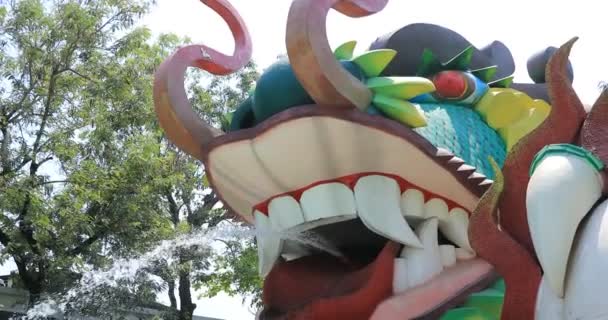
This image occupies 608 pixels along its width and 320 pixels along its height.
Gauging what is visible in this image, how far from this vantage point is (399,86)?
3.90 meters

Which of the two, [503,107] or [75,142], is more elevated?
[75,142]

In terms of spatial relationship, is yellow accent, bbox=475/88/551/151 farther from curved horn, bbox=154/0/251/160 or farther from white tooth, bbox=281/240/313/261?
curved horn, bbox=154/0/251/160

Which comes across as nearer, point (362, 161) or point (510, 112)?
point (362, 161)

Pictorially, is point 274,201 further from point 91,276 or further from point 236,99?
point 236,99

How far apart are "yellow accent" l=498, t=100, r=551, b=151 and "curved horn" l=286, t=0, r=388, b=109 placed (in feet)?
3.26

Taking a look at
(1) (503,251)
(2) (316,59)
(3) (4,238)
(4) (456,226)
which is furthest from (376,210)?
(3) (4,238)

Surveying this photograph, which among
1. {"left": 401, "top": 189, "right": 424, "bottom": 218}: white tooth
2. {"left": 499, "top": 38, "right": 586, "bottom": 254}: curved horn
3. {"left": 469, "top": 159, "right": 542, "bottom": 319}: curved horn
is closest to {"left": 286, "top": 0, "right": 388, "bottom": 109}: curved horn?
{"left": 401, "top": 189, "right": 424, "bottom": 218}: white tooth

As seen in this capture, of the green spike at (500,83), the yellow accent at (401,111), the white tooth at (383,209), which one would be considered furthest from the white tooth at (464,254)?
the green spike at (500,83)

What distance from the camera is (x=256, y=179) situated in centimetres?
405

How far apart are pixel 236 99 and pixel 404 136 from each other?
10043 mm

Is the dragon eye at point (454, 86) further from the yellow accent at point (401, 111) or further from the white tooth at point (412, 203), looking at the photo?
the white tooth at point (412, 203)

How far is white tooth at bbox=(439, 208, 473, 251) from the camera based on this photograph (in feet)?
12.5

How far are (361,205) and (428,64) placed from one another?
1.00 meters

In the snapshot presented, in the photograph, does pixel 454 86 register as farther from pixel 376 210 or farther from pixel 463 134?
pixel 376 210
